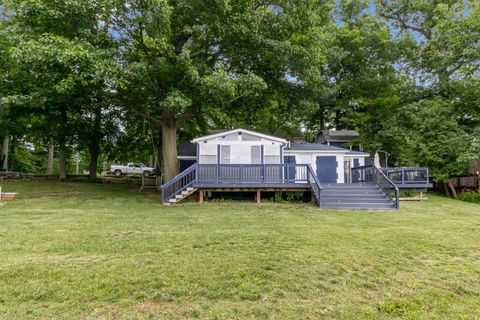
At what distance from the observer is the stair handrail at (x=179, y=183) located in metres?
11.7

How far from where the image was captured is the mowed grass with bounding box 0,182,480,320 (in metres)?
2.92

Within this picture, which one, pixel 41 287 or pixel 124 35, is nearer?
pixel 41 287

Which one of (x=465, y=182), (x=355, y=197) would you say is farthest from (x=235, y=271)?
(x=465, y=182)

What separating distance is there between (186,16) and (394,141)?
1472 cm

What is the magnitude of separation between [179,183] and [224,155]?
8.56 feet

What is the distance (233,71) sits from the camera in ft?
50.3

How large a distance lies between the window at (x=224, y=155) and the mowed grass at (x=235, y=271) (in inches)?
255

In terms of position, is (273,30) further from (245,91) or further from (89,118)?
(89,118)

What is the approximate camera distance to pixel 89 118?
20422 mm

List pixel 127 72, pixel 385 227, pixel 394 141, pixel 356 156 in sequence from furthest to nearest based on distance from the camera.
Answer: pixel 394 141, pixel 356 156, pixel 127 72, pixel 385 227

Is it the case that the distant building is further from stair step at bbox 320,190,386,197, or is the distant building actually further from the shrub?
stair step at bbox 320,190,386,197


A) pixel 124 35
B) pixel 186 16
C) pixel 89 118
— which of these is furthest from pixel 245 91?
pixel 89 118

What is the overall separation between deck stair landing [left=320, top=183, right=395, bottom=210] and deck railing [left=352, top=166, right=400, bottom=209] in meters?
0.19

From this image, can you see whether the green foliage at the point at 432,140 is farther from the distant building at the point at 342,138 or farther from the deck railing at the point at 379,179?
the distant building at the point at 342,138
